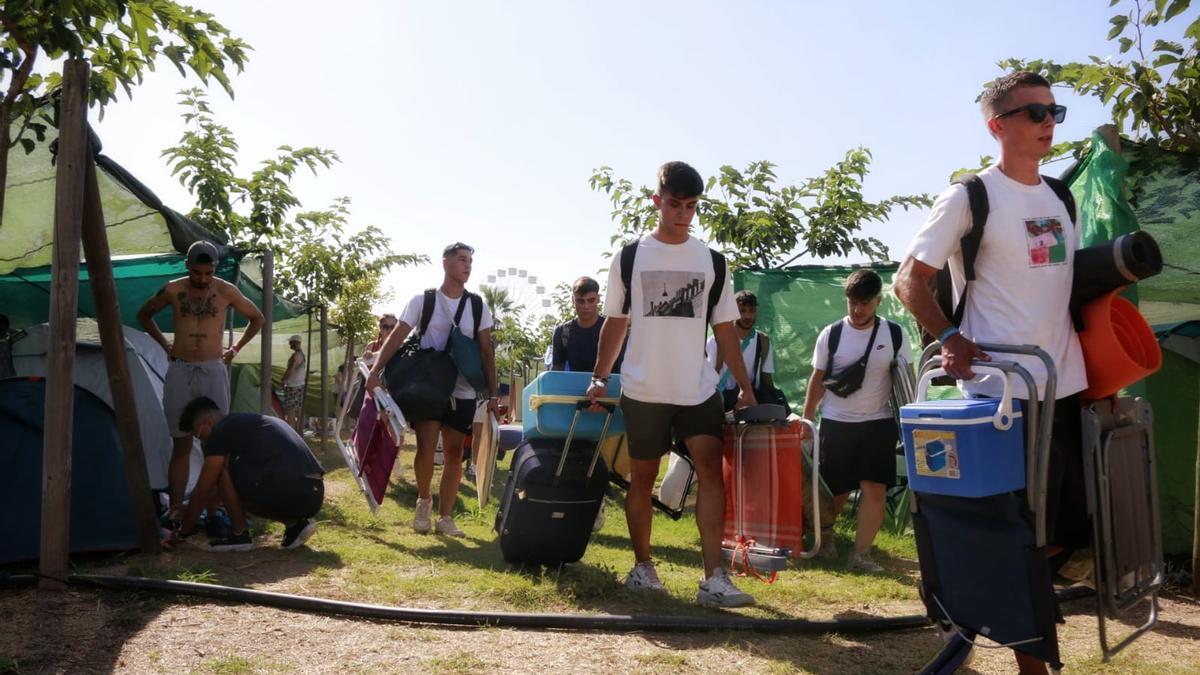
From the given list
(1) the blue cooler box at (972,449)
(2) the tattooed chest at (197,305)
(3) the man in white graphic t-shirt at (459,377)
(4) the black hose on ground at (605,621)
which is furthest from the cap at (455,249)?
(1) the blue cooler box at (972,449)

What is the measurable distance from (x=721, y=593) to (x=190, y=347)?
4059mm

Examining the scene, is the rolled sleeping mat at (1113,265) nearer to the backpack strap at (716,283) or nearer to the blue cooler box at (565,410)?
the backpack strap at (716,283)

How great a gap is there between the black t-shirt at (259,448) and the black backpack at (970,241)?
4.11m

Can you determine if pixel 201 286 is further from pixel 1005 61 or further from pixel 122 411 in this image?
pixel 1005 61

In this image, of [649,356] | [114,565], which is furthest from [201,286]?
[649,356]

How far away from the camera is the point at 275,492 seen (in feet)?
20.5

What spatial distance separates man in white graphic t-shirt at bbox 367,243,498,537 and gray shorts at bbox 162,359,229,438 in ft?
3.22

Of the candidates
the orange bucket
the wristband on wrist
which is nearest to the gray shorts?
the wristband on wrist

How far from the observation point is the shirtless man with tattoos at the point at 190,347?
23.0 feet

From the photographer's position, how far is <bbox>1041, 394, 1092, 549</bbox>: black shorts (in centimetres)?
321

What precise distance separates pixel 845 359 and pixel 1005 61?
8.18 ft

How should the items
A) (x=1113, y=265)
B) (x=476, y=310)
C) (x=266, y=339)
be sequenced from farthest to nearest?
(x=266, y=339)
(x=476, y=310)
(x=1113, y=265)

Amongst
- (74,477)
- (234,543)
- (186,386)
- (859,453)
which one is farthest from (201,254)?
(859,453)

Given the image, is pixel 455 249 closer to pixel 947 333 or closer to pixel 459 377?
pixel 459 377
